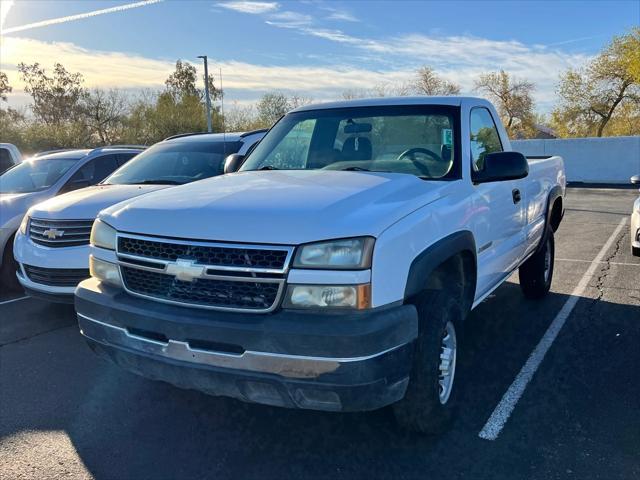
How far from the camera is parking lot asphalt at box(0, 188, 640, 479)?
9.58ft

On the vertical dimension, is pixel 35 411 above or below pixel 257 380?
below

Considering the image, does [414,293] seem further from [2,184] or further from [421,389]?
[2,184]

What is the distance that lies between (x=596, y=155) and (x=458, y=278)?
22493 mm

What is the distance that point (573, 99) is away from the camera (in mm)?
36312

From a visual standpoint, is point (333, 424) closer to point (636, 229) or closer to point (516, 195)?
point (516, 195)

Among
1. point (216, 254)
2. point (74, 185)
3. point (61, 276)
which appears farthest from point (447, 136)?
point (74, 185)

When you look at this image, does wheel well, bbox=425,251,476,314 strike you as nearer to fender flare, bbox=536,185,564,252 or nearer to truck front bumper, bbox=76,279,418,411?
truck front bumper, bbox=76,279,418,411

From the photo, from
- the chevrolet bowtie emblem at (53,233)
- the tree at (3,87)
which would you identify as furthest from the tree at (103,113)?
the chevrolet bowtie emblem at (53,233)

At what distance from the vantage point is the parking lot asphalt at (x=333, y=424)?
292 centimetres

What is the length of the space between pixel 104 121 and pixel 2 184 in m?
27.7

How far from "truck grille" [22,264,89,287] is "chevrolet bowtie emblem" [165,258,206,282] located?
9.21ft

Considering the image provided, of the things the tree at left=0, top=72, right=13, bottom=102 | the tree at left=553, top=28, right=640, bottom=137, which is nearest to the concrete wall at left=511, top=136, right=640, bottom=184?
the tree at left=553, top=28, right=640, bottom=137

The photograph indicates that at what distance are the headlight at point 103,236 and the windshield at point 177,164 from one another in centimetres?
297

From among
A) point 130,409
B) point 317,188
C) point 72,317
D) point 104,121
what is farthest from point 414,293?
point 104,121
